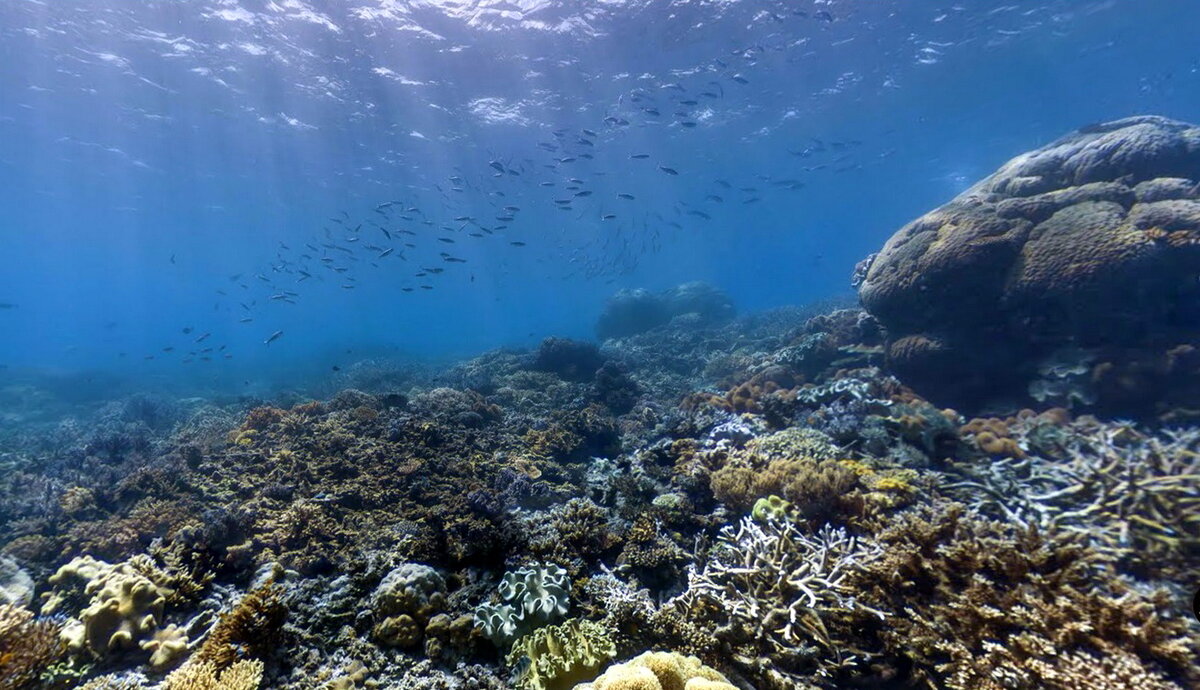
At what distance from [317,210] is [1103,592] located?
58471mm

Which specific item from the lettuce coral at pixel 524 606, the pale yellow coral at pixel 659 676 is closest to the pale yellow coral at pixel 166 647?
the lettuce coral at pixel 524 606

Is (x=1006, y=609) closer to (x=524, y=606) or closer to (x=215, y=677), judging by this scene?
(x=524, y=606)

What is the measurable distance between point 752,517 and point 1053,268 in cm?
817

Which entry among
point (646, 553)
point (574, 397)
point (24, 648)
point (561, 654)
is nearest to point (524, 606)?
point (561, 654)

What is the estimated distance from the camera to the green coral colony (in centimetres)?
410

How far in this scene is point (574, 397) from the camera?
14742 millimetres

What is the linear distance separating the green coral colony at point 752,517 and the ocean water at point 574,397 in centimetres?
6

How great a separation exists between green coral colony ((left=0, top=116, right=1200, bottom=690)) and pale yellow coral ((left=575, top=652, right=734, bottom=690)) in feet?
0.06

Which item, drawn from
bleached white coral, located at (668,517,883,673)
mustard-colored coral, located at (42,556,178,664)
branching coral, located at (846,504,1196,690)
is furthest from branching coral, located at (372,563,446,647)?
branching coral, located at (846,504,1196,690)

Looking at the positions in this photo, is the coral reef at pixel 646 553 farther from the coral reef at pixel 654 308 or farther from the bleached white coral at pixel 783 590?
the coral reef at pixel 654 308

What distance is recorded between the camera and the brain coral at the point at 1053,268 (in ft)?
28.1

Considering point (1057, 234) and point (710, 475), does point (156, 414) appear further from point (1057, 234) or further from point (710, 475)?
point (1057, 234)

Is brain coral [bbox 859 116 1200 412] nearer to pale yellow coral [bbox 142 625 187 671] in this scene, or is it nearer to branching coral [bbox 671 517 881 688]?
branching coral [bbox 671 517 881 688]

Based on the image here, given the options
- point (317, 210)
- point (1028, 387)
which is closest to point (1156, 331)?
point (1028, 387)
